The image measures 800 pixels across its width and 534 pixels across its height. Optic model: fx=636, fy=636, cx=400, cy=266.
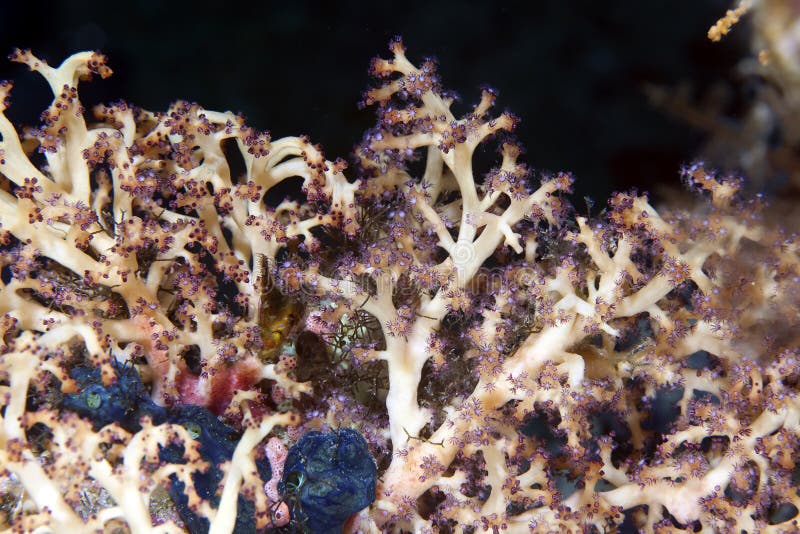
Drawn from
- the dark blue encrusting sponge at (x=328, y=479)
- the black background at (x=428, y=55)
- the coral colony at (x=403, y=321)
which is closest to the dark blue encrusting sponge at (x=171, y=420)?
the coral colony at (x=403, y=321)

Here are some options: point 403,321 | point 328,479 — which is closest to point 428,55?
point 403,321

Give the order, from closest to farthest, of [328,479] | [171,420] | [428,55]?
[328,479] < [171,420] < [428,55]

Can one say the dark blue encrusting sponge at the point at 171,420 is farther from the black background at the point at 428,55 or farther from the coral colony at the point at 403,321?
the black background at the point at 428,55

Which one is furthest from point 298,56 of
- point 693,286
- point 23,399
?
point 693,286

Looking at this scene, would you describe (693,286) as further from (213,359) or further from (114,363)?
(114,363)

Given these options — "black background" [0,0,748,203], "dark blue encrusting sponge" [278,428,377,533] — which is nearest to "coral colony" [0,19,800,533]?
"dark blue encrusting sponge" [278,428,377,533]

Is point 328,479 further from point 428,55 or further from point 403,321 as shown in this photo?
point 428,55

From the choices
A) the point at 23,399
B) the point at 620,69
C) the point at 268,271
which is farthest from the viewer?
the point at 268,271
